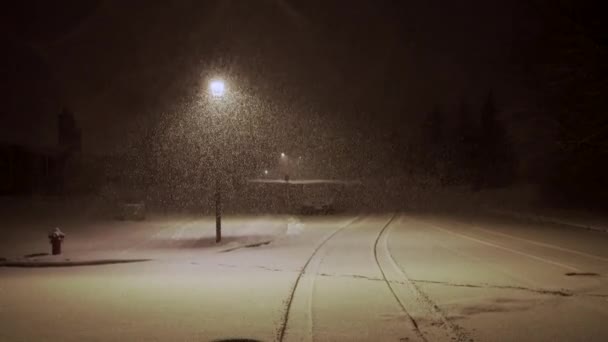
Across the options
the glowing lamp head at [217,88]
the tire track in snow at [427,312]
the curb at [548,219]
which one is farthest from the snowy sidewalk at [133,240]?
the curb at [548,219]

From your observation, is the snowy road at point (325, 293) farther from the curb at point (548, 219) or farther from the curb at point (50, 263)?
the curb at point (548, 219)

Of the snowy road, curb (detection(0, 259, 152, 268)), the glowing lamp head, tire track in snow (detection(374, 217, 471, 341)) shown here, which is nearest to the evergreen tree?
the snowy road

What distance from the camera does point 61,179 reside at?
150ft

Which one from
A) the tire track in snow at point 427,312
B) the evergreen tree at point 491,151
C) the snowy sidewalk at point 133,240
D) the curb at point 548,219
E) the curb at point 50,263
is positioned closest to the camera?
the tire track in snow at point 427,312

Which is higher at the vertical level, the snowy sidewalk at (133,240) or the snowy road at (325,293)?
the snowy sidewalk at (133,240)

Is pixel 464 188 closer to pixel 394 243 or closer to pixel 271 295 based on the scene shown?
pixel 394 243

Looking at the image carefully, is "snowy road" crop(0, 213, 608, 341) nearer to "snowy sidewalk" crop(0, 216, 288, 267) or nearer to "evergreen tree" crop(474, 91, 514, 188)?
"snowy sidewalk" crop(0, 216, 288, 267)

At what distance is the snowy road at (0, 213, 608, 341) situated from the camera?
25.6ft

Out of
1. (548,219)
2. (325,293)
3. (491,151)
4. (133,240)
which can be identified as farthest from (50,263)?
(491,151)

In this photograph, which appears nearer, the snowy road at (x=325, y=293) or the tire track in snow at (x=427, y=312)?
the tire track in snow at (x=427, y=312)

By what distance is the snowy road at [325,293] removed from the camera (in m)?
7.82

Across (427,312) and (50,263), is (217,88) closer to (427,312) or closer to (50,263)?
(50,263)

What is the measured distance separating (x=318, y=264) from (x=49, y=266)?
688 centimetres

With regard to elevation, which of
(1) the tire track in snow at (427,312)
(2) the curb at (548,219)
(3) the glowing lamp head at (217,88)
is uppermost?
(3) the glowing lamp head at (217,88)
